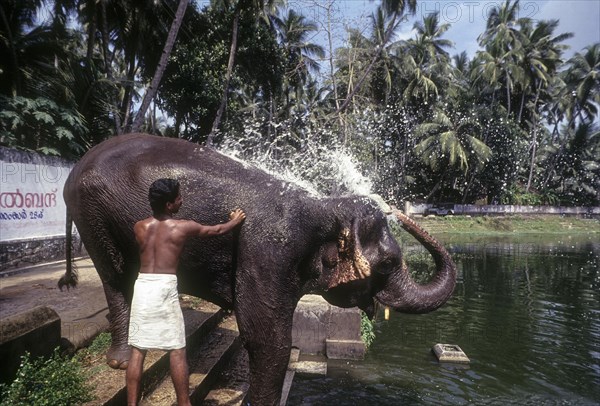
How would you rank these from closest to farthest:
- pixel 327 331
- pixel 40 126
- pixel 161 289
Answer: pixel 161 289 → pixel 327 331 → pixel 40 126

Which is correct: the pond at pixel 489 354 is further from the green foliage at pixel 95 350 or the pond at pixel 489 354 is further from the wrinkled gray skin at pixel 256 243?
the wrinkled gray skin at pixel 256 243

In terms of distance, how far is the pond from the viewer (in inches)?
274

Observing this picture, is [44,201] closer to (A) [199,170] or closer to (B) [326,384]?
(B) [326,384]

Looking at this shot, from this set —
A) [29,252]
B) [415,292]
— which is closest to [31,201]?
[29,252]

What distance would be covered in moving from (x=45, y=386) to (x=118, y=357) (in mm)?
767

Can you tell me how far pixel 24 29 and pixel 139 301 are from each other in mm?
15937

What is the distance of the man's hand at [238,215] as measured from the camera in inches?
126

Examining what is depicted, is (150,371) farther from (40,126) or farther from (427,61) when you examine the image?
(427,61)

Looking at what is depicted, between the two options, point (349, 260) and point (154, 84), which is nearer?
point (349, 260)

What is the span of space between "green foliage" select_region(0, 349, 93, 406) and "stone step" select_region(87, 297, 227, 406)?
0.13 meters

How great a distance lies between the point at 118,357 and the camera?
3.91 metres

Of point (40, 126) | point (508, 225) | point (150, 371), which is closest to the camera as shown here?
point (150, 371)

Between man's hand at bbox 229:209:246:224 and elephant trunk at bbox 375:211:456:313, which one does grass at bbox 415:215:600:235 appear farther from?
man's hand at bbox 229:209:246:224

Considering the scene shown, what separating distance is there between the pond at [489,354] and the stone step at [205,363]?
1.31 metres
